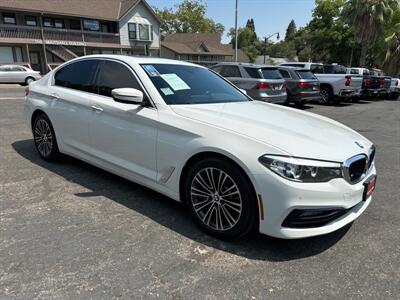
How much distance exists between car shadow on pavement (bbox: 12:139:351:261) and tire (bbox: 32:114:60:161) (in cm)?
15

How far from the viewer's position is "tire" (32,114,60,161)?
5035 millimetres

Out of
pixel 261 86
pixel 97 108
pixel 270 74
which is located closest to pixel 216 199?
pixel 97 108

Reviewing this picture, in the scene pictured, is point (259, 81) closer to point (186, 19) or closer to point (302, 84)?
point (302, 84)

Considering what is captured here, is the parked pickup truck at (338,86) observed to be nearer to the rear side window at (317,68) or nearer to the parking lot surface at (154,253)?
the rear side window at (317,68)

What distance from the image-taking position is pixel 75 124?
4.51 metres

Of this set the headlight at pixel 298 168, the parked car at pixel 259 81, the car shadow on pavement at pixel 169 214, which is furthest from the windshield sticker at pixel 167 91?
the parked car at pixel 259 81

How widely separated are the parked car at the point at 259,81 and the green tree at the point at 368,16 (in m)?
24.2

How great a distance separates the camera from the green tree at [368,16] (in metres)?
31.2

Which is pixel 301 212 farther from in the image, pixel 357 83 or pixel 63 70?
pixel 357 83

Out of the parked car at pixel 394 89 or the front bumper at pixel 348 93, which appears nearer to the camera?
the front bumper at pixel 348 93

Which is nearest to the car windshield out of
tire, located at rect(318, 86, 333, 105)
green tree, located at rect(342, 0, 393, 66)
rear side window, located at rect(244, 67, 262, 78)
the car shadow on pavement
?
the car shadow on pavement

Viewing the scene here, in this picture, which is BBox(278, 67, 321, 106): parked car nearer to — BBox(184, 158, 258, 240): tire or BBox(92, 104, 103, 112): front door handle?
BBox(92, 104, 103, 112): front door handle

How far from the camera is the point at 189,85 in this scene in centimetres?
412

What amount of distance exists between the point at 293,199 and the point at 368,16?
34.3 meters
